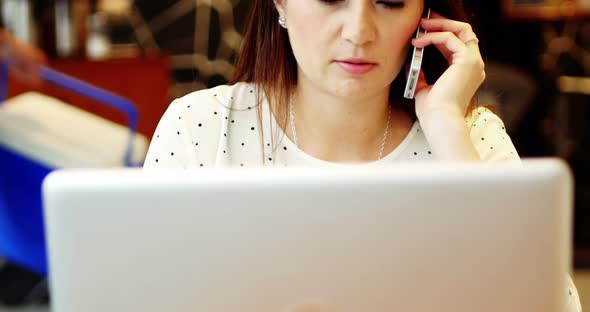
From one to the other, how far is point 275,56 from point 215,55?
394cm

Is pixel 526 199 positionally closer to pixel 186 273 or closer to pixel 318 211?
pixel 318 211

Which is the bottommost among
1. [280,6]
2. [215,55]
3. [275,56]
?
[215,55]

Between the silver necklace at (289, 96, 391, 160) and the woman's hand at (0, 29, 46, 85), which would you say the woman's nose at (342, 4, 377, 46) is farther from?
the woman's hand at (0, 29, 46, 85)

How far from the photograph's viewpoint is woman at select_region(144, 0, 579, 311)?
1386 mm

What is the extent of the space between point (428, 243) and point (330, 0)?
72cm

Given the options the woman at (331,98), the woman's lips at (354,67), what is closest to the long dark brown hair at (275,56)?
the woman at (331,98)

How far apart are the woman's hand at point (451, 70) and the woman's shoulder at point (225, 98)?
0.33 m

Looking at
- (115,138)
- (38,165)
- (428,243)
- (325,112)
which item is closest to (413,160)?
(325,112)

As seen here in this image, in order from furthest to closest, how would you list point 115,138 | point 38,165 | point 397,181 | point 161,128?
point 115,138, point 38,165, point 161,128, point 397,181

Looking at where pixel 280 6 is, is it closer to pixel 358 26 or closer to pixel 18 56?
pixel 358 26

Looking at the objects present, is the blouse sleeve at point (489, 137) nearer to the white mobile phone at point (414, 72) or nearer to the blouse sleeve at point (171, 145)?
the white mobile phone at point (414, 72)

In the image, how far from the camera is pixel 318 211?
71 cm

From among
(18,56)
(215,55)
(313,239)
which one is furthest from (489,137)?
(215,55)

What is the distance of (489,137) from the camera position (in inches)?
61.5
